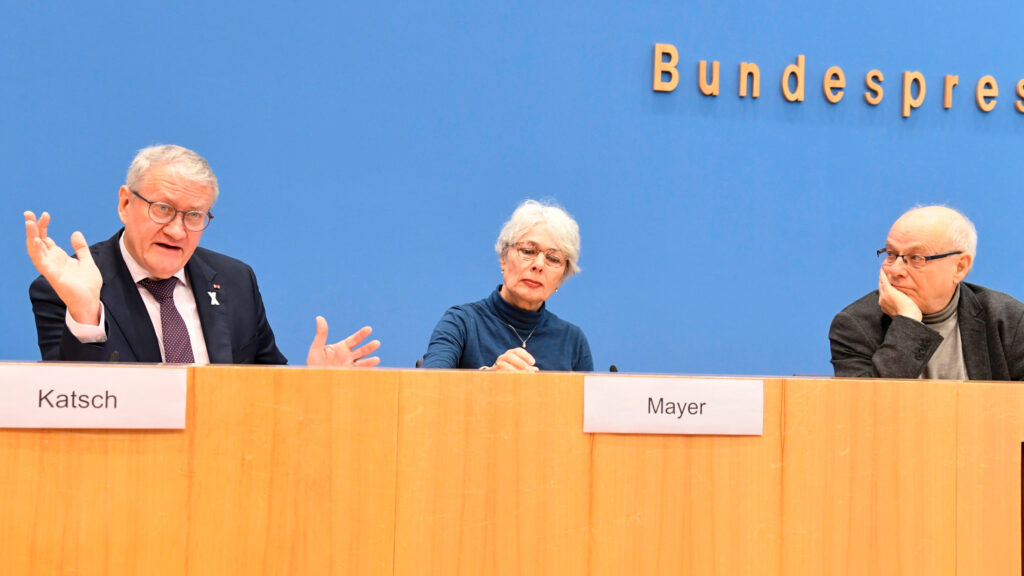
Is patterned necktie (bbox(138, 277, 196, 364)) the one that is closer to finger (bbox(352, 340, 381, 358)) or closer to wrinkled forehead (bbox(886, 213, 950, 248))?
finger (bbox(352, 340, 381, 358))

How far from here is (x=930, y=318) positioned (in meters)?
2.18

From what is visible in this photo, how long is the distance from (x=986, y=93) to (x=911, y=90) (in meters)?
0.29

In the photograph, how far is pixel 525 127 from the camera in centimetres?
267

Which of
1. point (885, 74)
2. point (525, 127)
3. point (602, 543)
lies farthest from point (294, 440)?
point (885, 74)

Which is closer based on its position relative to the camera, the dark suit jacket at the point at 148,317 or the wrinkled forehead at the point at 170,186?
the dark suit jacket at the point at 148,317

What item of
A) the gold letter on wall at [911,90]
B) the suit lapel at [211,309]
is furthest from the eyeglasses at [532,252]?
the gold letter on wall at [911,90]

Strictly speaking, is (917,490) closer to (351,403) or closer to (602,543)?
(602,543)

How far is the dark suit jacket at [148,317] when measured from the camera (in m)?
1.63

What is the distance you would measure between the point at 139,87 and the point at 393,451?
1.93 metres

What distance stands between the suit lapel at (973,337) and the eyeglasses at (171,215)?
1.92m

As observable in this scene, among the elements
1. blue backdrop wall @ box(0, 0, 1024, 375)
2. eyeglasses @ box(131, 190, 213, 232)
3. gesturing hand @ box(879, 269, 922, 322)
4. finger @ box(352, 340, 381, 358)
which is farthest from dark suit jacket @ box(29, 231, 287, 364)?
gesturing hand @ box(879, 269, 922, 322)

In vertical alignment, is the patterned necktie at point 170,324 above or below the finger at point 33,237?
below

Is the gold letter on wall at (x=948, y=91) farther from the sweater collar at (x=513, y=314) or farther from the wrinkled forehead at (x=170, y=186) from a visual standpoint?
the wrinkled forehead at (x=170, y=186)

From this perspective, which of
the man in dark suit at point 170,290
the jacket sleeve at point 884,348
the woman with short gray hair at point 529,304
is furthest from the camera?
the woman with short gray hair at point 529,304
